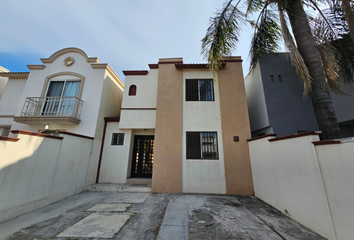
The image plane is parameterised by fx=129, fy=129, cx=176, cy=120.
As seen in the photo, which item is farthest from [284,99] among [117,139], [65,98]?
[65,98]

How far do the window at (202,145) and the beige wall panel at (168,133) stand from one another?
0.50 meters

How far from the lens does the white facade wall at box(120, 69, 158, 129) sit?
7047 millimetres

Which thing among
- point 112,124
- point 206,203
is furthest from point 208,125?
point 112,124

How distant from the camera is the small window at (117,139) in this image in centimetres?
726

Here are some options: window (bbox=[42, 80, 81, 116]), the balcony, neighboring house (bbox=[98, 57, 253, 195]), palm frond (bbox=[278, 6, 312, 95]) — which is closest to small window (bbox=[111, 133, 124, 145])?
neighboring house (bbox=[98, 57, 253, 195])

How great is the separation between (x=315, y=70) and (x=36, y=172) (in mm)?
9485

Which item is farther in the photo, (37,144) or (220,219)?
(37,144)

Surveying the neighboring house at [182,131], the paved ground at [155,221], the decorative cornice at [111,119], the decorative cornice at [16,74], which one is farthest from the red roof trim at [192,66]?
the decorative cornice at [16,74]

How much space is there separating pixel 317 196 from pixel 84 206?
6505mm

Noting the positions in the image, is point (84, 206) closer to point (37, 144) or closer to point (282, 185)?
point (37, 144)

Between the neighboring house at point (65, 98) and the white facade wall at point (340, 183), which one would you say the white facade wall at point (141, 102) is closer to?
the neighboring house at point (65, 98)

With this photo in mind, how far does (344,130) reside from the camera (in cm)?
639

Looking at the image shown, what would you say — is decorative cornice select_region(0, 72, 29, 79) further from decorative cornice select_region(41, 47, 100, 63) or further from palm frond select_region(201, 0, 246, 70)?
palm frond select_region(201, 0, 246, 70)

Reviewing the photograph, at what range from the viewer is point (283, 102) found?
20.2 ft
